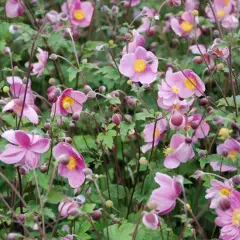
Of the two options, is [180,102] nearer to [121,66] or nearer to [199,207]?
[121,66]

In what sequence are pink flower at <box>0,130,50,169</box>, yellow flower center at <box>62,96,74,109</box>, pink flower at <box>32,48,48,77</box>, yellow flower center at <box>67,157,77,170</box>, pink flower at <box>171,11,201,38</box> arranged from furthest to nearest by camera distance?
1. pink flower at <box>171,11,201,38</box>
2. pink flower at <box>32,48,48,77</box>
3. yellow flower center at <box>62,96,74,109</box>
4. yellow flower center at <box>67,157,77,170</box>
5. pink flower at <box>0,130,50,169</box>

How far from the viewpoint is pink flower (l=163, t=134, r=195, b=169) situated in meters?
2.18

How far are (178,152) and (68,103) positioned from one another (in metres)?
0.47

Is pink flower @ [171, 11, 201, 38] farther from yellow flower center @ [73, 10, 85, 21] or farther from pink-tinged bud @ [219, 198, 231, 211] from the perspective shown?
pink-tinged bud @ [219, 198, 231, 211]

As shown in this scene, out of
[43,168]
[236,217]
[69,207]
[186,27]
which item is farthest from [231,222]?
[186,27]

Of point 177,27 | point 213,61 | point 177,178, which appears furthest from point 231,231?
point 177,27

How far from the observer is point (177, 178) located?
1.81 meters

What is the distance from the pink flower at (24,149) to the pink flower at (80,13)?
1.26 meters

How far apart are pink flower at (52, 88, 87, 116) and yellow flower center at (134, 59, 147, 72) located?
9.6 inches

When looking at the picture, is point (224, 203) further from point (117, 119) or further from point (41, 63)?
point (41, 63)

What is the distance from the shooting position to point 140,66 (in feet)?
7.64

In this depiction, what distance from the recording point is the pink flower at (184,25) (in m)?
2.97

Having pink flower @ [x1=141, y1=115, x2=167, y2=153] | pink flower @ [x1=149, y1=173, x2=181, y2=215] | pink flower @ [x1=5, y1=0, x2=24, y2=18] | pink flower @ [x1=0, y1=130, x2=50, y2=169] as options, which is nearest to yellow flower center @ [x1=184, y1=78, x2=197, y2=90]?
pink flower @ [x1=141, y1=115, x2=167, y2=153]

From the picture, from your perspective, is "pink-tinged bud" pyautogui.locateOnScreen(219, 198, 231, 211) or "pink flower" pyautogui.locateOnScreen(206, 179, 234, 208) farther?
"pink flower" pyautogui.locateOnScreen(206, 179, 234, 208)
